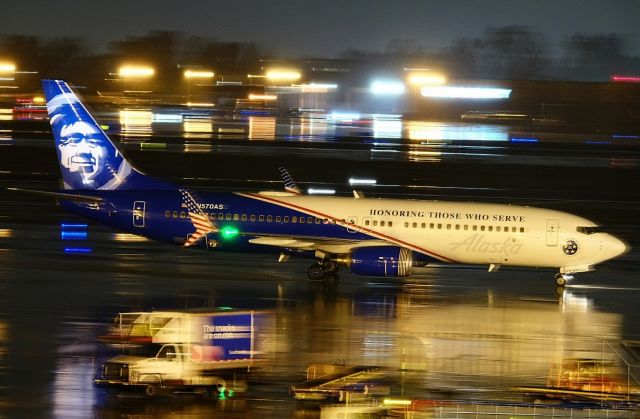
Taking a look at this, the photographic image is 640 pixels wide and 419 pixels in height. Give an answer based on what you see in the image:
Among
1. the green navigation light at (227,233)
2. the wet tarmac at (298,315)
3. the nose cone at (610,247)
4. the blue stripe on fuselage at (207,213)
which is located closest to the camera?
the wet tarmac at (298,315)

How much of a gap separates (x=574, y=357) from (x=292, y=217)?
44.4ft

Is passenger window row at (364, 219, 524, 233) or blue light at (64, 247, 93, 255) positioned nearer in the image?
passenger window row at (364, 219, 524, 233)

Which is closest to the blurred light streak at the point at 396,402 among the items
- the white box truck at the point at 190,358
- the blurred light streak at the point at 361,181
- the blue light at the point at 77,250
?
the white box truck at the point at 190,358

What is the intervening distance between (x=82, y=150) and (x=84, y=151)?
0.29 feet

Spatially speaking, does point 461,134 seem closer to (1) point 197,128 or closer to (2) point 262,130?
(2) point 262,130

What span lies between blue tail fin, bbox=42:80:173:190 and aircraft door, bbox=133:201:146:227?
1596 millimetres

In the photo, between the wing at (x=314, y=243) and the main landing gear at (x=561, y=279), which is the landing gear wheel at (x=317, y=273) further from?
the main landing gear at (x=561, y=279)

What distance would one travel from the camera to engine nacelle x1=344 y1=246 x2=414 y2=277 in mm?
36156

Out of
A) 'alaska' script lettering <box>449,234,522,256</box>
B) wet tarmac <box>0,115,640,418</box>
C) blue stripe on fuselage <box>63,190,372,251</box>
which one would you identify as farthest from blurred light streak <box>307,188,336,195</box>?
'alaska' script lettering <box>449,234,522,256</box>

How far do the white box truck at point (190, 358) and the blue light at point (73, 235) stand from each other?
73.6 ft

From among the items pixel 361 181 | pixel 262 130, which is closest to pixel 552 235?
pixel 361 181

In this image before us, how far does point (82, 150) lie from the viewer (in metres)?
40.8

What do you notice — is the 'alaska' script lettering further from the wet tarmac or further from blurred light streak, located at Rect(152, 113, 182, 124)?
blurred light streak, located at Rect(152, 113, 182, 124)

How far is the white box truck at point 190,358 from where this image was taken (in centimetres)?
2286
